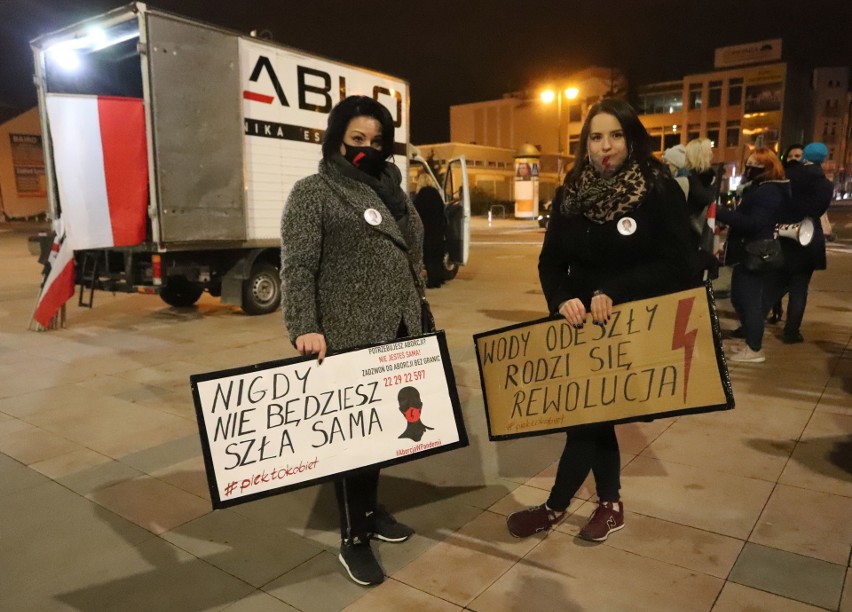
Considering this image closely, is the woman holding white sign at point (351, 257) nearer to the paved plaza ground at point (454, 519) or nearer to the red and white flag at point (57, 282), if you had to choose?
the paved plaza ground at point (454, 519)

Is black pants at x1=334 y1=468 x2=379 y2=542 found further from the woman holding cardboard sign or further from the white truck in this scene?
the white truck

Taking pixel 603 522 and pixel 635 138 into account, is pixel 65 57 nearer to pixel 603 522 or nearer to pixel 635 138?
pixel 635 138

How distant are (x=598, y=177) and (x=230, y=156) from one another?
6100 millimetres

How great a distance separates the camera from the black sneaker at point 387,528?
116 inches

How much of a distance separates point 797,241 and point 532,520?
4.56m

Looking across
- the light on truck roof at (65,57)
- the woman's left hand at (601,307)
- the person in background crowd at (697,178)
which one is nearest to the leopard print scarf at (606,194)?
the woman's left hand at (601,307)

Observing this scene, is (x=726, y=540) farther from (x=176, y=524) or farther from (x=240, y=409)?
(x=176, y=524)

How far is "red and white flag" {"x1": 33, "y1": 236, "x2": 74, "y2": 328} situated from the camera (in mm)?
7195

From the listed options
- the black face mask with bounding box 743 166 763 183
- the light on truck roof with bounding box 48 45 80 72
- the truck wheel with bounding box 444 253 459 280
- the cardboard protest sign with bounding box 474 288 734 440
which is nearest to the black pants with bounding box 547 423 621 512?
the cardboard protest sign with bounding box 474 288 734 440

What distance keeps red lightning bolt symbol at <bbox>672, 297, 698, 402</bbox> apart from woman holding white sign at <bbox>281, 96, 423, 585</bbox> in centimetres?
107

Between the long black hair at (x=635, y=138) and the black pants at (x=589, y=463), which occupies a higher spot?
the long black hair at (x=635, y=138)

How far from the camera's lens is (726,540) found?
9.47 ft

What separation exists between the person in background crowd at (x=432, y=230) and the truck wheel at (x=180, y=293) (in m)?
3.88

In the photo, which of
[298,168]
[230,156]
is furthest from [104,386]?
[298,168]
